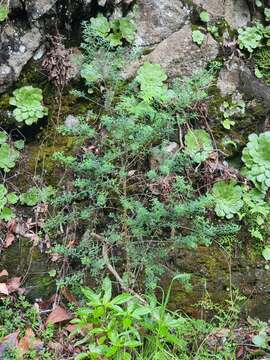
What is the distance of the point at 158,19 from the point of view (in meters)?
4.04

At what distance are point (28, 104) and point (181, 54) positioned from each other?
125cm

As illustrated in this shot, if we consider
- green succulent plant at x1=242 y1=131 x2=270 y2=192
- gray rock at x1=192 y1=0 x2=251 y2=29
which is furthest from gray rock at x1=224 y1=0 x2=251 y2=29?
green succulent plant at x1=242 y1=131 x2=270 y2=192

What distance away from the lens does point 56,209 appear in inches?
140

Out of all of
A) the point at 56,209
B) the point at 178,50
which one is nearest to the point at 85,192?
the point at 56,209

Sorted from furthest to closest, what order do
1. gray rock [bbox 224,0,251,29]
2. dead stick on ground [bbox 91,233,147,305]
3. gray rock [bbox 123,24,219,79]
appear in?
1. gray rock [bbox 224,0,251,29]
2. gray rock [bbox 123,24,219,79]
3. dead stick on ground [bbox 91,233,147,305]

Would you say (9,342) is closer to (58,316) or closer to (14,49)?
(58,316)

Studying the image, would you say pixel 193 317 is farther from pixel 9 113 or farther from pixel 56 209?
pixel 9 113

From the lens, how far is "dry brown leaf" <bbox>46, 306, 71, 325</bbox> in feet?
10.7

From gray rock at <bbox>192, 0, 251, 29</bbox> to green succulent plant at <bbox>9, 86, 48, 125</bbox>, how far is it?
1.53 meters

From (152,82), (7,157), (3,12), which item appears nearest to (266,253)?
(152,82)

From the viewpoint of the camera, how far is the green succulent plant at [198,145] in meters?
3.71

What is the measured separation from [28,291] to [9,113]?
1250 mm

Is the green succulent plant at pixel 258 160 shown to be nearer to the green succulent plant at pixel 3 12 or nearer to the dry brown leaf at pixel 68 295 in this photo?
the dry brown leaf at pixel 68 295

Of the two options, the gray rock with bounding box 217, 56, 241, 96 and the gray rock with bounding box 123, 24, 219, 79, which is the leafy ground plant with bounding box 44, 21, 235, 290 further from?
the gray rock with bounding box 217, 56, 241, 96
